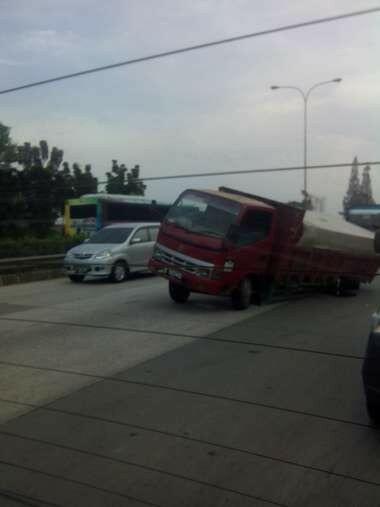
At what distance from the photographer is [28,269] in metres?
19.4

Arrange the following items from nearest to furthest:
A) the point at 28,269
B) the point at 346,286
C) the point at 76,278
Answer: the point at 346,286, the point at 76,278, the point at 28,269

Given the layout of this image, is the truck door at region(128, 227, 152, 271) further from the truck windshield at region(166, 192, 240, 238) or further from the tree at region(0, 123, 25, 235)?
the truck windshield at region(166, 192, 240, 238)

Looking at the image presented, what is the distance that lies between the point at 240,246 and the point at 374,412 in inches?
261

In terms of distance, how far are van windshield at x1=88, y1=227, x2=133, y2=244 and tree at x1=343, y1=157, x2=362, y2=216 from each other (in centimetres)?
1035

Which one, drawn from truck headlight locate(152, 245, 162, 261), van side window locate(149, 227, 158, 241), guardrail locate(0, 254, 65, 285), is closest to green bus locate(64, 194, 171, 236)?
guardrail locate(0, 254, 65, 285)

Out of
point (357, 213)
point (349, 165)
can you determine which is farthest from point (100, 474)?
point (357, 213)

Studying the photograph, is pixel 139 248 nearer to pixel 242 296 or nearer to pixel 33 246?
pixel 33 246

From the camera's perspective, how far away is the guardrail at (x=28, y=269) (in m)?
17.8

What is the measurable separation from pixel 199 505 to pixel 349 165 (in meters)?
3.64

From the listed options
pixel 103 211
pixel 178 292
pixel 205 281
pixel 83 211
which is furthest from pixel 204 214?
pixel 83 211

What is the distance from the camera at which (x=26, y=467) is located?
4.20 m

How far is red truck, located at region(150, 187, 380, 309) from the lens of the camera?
11156 mm

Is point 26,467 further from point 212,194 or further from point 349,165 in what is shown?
point 212,194

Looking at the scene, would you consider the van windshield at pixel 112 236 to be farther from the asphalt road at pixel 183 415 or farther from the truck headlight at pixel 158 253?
the asphalt road at pixel 183 415
